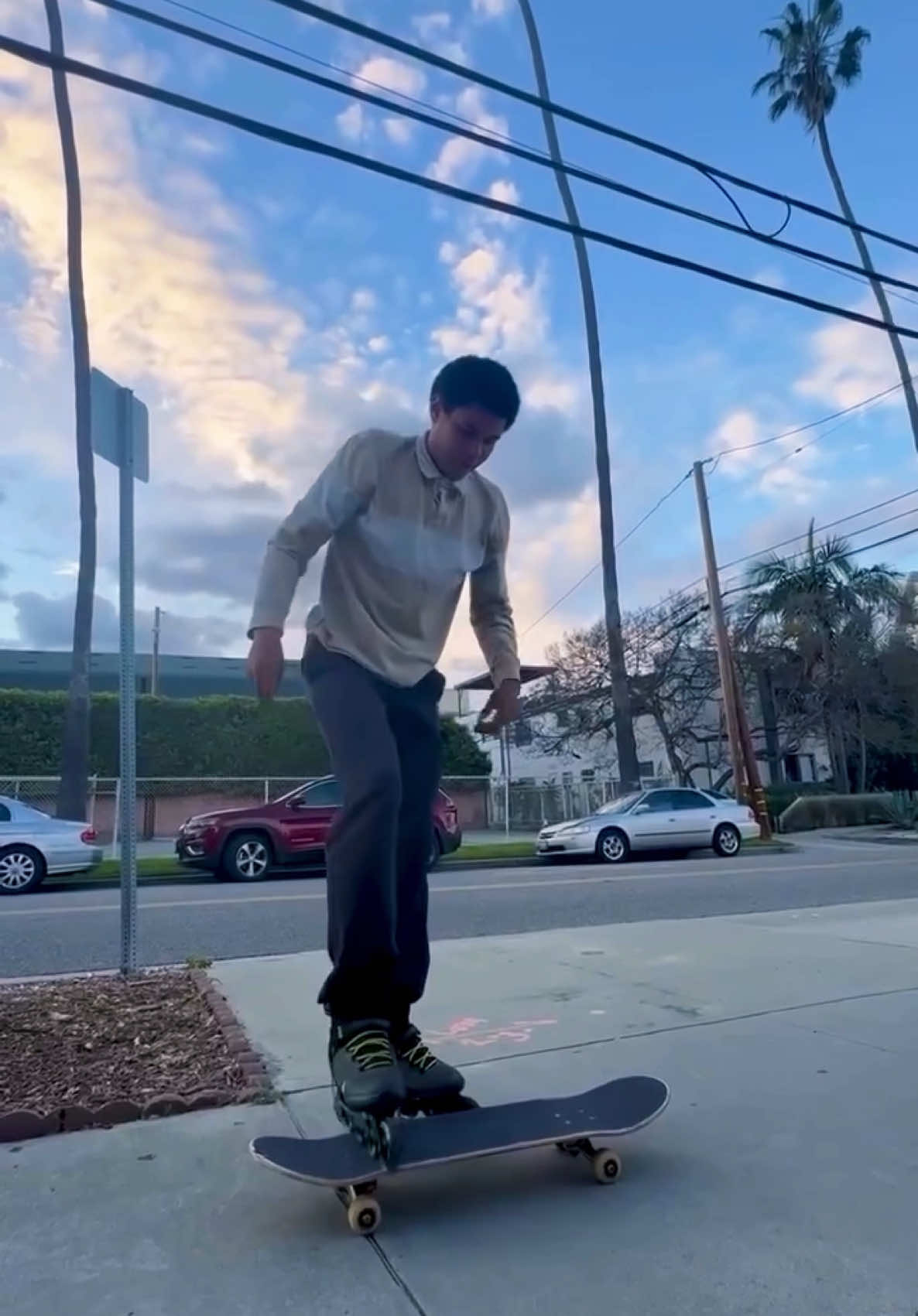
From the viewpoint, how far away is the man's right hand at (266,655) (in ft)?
6.64

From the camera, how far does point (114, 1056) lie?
2686 mm

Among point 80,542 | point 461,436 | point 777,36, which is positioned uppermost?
point 777,36

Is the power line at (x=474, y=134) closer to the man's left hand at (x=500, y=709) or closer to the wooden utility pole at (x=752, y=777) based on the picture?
the man's left hand at (x=500, y=709)

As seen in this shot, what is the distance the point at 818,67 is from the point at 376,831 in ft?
87.0

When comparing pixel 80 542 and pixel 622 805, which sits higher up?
pixel 80 542

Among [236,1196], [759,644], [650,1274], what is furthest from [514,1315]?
[759,644]

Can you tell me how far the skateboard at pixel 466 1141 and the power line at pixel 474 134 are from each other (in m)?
4.02

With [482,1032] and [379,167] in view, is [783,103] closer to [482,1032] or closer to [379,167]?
[379,167]

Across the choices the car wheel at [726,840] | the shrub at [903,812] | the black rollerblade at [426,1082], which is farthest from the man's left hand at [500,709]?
the shrub at [903,812]

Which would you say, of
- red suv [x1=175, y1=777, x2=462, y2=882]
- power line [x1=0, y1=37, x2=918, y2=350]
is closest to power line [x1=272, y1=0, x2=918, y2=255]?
power line [x1=0, y1=37, x2=918, y2=350]

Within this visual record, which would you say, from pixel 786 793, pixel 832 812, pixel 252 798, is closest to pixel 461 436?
pixel 252 798

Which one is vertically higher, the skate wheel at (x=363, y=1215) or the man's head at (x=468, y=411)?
the man's head at (x=468, y=411)

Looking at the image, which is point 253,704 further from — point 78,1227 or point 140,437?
point 78,1227

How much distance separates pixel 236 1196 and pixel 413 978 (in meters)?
0.56
